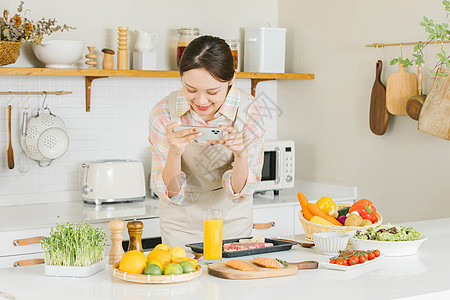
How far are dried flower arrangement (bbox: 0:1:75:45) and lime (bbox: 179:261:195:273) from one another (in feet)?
5.86

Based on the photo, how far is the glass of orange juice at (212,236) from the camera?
1.92 metres

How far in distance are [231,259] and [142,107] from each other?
1993mm

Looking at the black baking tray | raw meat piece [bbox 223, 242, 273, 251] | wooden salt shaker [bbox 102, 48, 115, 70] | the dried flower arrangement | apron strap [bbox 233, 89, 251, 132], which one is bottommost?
the black baking tray

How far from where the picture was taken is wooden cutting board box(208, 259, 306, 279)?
68.9 inches

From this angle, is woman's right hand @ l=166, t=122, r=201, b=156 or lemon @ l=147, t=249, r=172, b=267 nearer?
lemon @ l=147, t=249, r=172, b=267

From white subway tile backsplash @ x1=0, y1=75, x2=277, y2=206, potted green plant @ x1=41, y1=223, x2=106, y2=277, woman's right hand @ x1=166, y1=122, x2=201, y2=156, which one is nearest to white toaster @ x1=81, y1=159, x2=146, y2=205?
white subway tile backsplash @ x1=0, y1=75, x2=277, y2=206

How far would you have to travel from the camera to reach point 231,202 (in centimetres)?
258

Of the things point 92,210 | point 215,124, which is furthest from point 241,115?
point 92,210

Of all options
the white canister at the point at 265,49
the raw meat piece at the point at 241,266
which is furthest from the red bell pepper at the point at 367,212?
the white canister at the point at 265,49

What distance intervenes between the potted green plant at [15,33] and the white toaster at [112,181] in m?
0.74

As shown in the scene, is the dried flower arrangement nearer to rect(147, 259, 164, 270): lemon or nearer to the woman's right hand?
the woman's right hand

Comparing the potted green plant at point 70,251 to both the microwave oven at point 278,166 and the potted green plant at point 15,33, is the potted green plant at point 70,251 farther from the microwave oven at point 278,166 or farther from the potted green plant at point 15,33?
the microwave oven at point 278,166

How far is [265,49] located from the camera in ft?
13.1

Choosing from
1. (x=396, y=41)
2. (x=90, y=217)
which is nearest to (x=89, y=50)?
(x=90, y=217)
